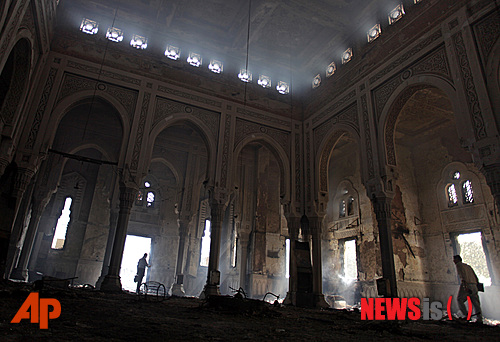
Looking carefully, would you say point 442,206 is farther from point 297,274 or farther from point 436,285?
point 297,274

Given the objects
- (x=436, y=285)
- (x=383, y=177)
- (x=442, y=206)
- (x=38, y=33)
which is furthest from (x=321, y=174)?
(x=38, y=33)

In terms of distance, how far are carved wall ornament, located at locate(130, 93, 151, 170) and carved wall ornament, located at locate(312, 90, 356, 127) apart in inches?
265

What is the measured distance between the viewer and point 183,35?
43.3 feet

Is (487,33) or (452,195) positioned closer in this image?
(487,33)

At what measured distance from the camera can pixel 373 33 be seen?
457 inches

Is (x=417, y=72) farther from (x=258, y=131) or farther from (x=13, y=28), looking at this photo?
(x=13, y=28)

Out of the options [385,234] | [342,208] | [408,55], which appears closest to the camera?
[385,234]

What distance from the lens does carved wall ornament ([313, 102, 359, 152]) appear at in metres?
11.5

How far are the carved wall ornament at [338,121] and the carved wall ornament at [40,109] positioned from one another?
32.1 feet


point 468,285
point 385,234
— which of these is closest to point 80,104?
point 385,234

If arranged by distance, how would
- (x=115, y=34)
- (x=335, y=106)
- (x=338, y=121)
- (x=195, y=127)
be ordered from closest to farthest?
(x=115, y=34) → (x=338, y=121) → (x=195, y=127) → (x=335, y=106)

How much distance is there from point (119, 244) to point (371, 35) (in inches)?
447

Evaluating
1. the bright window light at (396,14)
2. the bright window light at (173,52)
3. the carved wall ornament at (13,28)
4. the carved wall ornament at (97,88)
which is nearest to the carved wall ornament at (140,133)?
the carved wall ornament at (97,88)

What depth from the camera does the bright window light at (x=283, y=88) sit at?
14.6m
